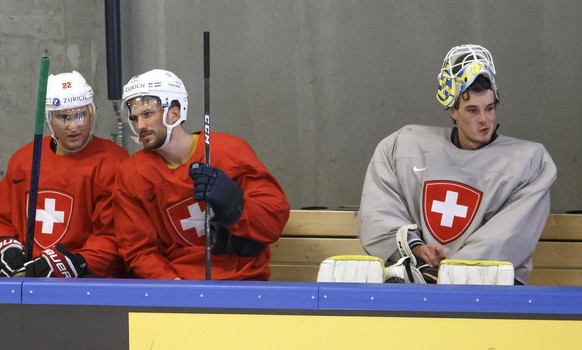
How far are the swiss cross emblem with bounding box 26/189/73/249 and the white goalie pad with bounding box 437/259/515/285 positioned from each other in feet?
4.74

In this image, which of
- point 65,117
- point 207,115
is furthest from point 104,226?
point 207,115

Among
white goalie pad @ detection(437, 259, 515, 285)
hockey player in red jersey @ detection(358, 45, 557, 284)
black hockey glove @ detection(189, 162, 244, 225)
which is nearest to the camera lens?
white goalie pad @ detection(437, 259, 515, 285)

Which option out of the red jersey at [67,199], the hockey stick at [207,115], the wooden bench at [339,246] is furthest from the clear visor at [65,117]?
the wooden bench at [339,246]

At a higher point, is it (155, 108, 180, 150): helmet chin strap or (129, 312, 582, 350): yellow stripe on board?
(155, 108, 180, 150): helmet chin strap

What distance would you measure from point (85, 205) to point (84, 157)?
0.18 meters

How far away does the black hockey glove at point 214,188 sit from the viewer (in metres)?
3.09

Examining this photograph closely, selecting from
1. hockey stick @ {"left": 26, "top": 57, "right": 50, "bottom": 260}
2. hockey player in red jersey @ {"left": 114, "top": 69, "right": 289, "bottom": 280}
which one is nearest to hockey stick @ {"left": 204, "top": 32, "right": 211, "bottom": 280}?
hockey player in red jersey @ {"left": 114, "top": 69, "right": 289, "bottom": 280}

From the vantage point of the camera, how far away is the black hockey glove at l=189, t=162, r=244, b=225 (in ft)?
10.1

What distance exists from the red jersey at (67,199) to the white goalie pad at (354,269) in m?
0.94

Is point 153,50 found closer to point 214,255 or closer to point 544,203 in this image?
point 214,255

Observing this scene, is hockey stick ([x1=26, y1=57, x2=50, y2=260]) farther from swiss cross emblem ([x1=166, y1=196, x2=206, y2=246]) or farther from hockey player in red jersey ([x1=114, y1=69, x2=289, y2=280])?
swiss cross emblem ([x1=166, y1=196, x2=206, y2=246])

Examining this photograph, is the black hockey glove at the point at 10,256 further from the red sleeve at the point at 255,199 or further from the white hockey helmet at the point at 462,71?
the white hockey helmet at the point at 462,71

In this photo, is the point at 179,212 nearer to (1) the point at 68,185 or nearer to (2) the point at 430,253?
(1) the point at 68,185

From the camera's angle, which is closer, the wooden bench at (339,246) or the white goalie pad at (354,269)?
the white goalie pad at (354,269)
